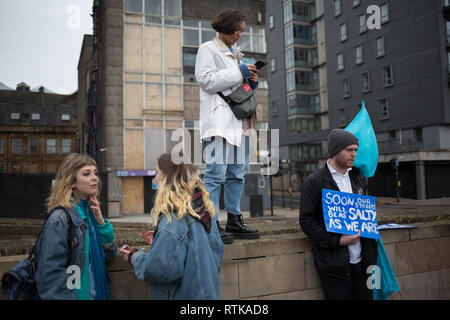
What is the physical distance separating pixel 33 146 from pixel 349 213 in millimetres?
53752

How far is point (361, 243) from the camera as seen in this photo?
3.17 metres

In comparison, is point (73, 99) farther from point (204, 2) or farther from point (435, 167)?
point (435, 167)

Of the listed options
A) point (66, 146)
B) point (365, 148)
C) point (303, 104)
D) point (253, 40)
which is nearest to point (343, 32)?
point (303, 104)

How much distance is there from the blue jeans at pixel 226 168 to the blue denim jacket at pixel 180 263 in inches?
37.0

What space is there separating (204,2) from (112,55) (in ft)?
25.0

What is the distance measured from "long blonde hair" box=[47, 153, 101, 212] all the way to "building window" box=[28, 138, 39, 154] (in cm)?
5292

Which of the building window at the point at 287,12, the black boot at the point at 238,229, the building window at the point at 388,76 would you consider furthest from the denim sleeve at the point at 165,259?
the building window at the point at 287,12

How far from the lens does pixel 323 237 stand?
3.05m

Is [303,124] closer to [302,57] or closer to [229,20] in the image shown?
[302,57]

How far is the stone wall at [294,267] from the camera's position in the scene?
9.59ft

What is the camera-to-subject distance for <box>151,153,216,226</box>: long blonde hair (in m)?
2.26

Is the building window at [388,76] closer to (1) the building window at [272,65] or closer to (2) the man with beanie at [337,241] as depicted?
(1) the building window at [272,65]

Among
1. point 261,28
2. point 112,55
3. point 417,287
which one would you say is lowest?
point 417,287

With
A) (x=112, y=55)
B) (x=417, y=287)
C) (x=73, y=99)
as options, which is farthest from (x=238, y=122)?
(x=73, y=99)
